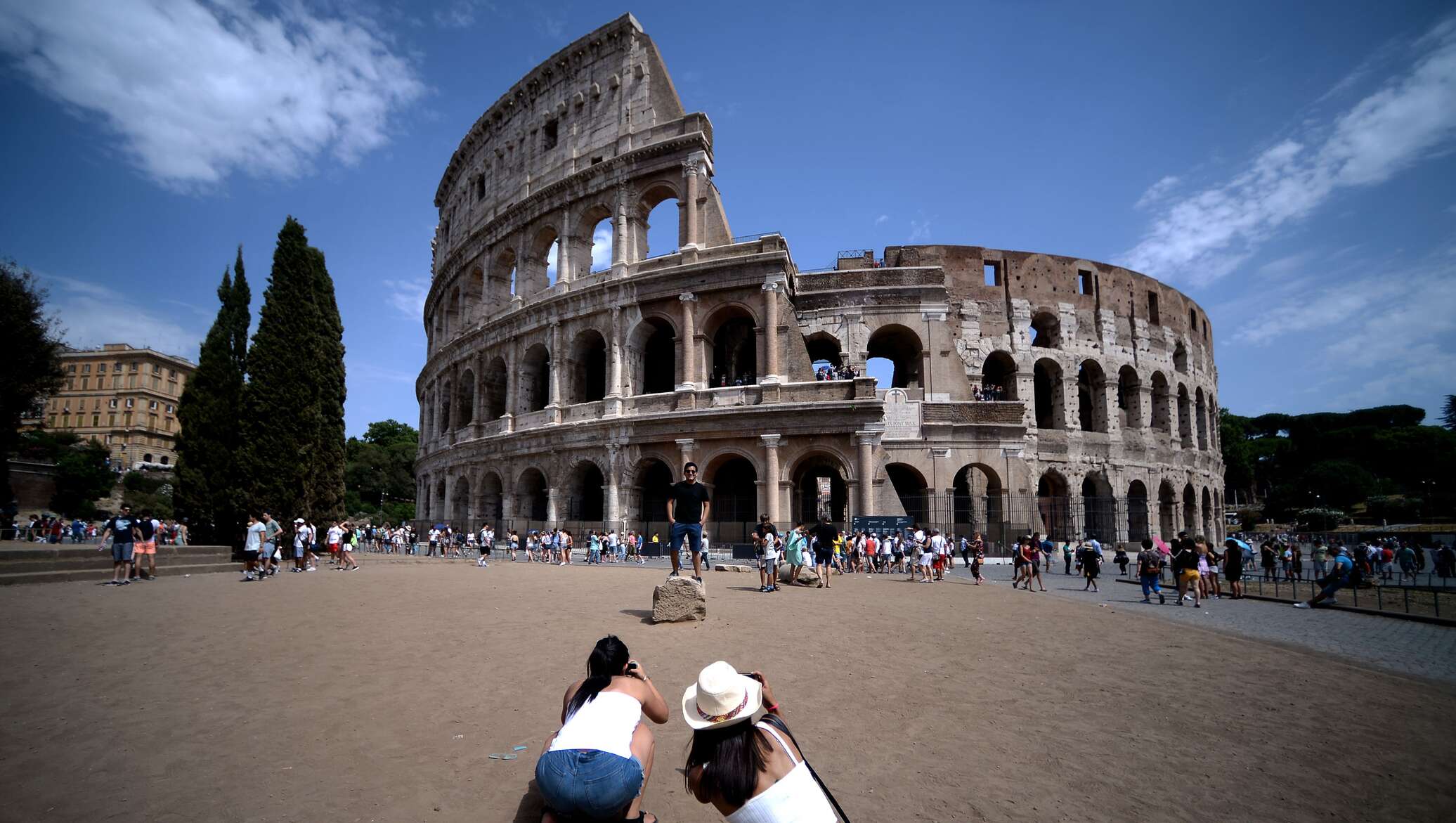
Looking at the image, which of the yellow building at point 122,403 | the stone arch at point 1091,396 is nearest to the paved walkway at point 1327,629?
Answer: the stone arch at point 1091,396

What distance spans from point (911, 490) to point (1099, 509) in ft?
30.2

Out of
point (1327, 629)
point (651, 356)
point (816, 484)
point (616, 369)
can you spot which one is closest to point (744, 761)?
point (1327, 629)

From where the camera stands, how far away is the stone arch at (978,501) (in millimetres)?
22438

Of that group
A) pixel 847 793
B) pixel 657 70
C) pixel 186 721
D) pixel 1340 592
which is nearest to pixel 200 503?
pixel 186 721

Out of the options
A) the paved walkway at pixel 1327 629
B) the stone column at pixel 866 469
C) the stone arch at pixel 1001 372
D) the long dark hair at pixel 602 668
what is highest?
the stone arch at pixel 1001 372

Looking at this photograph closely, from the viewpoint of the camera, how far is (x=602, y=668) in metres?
3.07

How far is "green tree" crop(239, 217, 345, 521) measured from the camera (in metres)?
18.8

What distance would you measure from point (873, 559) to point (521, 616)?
37.1 ft

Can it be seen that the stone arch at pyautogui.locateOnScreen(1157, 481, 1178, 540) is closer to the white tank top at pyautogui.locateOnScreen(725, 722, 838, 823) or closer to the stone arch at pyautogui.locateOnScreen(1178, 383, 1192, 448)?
the stone arch at pyautogui.locateOnScreen(1178, 383, 1192, 448)

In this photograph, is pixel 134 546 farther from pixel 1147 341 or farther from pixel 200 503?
pixel 1147 341

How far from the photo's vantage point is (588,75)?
26.8 m

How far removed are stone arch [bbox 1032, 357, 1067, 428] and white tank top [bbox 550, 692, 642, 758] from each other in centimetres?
2891

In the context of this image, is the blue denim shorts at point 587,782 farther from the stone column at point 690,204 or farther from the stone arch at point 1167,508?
the stone arch at point 1167,508

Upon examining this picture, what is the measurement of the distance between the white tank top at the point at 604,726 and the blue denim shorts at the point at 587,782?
3cm
